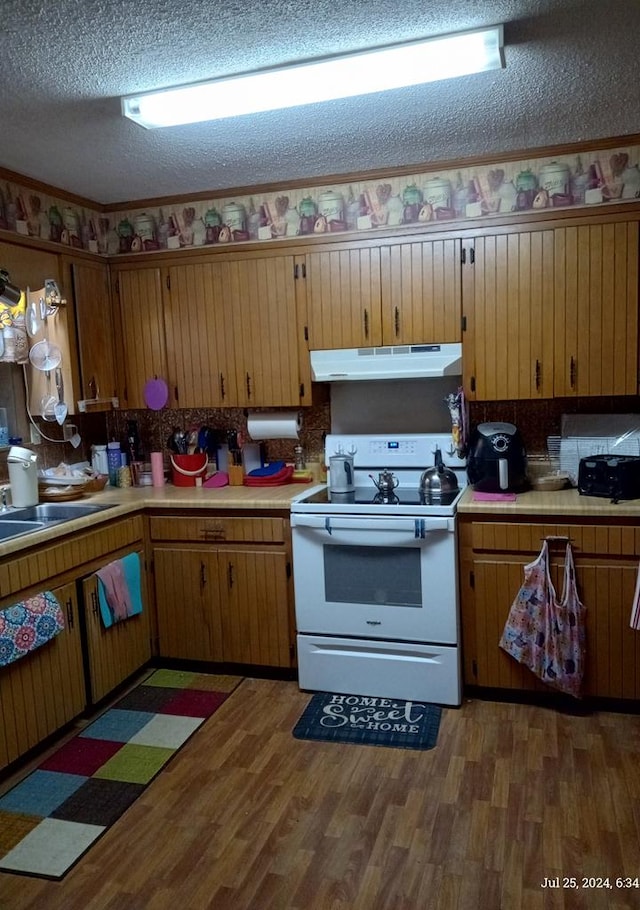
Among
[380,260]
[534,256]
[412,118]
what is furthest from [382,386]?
[412,118]

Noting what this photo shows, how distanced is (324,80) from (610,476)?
73.6 inches

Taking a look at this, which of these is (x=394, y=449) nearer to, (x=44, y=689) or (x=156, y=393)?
(x=156, y=393)

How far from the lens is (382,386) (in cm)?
347

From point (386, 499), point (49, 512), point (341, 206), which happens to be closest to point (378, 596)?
point (386, 499)

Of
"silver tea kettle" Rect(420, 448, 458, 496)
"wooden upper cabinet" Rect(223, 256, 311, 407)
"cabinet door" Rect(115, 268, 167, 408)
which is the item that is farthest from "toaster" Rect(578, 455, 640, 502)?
"cabinet door" Rect(115, 268, 167, 408)

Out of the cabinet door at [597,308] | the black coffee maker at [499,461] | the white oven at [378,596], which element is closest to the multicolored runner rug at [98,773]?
the white oven at [378,596]

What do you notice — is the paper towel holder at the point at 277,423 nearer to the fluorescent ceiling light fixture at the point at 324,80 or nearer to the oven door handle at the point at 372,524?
the oven door handle at the point at 372,524

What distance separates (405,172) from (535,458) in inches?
59.6

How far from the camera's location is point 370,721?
276 cm

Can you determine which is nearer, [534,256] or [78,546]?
[78,546]

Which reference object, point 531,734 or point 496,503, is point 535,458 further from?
point 531,734

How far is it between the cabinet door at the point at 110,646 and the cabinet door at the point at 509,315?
192cm

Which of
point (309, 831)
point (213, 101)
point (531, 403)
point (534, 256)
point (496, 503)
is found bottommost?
point (309, 831)

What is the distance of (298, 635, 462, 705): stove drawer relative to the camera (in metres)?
2.83
